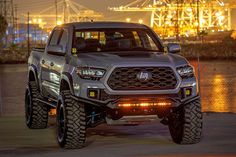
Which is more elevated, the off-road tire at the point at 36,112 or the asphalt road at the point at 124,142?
the off-road tire at the point at 36,112

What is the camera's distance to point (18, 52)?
3920 inches

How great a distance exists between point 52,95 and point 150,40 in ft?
6.67

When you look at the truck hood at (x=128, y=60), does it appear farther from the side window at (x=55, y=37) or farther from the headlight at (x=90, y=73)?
the side window at (x=55, y=37)

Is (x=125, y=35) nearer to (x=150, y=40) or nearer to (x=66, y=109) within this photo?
(x=150, y=40)

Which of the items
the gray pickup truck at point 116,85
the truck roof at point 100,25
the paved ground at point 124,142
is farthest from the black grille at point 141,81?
the truck roof at point 100,25

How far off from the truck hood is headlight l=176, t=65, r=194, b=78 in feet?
0.26

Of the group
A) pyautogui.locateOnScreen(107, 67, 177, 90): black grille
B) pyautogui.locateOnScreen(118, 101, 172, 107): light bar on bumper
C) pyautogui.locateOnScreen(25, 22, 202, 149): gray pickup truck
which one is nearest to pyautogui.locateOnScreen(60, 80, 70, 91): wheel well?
pyautogui.locateOnScreen(25, 22, 202, 149): gray pickup truck

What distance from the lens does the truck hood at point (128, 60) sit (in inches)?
468

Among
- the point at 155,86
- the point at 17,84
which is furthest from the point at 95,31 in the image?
the point at 17,84

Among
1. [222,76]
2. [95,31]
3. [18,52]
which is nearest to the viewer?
[95,31]

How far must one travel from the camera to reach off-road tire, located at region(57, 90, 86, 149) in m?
12.0

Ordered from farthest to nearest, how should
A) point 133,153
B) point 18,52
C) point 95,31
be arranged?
point 18,52
point 95,31
point 133,153

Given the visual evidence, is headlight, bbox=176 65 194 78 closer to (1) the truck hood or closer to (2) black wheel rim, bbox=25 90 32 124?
(1) the truck hood

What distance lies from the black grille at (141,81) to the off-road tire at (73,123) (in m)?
0.70
